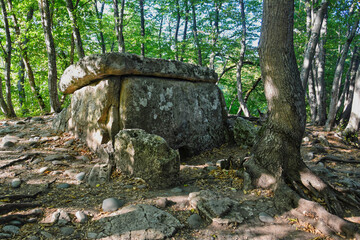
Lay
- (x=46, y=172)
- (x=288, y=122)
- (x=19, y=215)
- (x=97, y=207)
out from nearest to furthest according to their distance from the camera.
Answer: (x=19, y=215) → (x=97, y=207) → (x=288, y=122) → (x=46, y=172)

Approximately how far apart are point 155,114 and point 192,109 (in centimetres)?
91

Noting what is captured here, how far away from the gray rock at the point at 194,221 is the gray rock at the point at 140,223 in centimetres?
12

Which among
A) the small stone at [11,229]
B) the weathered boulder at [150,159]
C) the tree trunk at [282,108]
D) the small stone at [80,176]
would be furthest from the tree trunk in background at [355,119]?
the small stone at [11,229]

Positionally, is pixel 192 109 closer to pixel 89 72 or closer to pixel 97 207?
pixel 89 72

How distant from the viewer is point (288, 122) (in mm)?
2973

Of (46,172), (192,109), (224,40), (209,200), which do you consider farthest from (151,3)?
(209,200)

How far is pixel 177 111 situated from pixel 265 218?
275 centimetres

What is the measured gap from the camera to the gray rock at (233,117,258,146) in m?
5.09

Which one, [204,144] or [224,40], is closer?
[204,144]

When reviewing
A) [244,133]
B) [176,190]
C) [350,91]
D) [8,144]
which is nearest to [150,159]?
[176,190]

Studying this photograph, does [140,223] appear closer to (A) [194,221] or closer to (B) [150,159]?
(A) [194,221]

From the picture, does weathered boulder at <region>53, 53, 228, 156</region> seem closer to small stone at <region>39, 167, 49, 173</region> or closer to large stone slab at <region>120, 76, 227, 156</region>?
large stone slab at <region>120, 76, 227, 156</region>

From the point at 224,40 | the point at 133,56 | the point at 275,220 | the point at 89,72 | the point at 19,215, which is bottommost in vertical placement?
the point at 275,220

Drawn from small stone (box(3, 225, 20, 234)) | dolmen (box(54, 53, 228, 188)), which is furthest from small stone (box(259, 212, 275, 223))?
small stone (box(3, 225, 20, 234))
